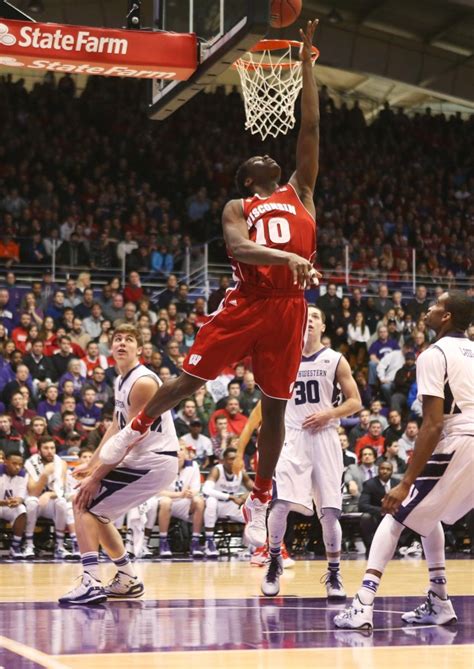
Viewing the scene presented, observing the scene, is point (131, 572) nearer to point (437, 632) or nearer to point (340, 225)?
point (437, 632)

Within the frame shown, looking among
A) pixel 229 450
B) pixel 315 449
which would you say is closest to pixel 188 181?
pixel 229 450

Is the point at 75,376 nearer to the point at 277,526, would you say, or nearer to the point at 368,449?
the point at 368,449

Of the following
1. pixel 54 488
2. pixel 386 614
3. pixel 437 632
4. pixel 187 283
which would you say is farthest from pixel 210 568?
pixel 187 283

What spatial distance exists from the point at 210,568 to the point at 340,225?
13.9 meters

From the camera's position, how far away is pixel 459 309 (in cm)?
650

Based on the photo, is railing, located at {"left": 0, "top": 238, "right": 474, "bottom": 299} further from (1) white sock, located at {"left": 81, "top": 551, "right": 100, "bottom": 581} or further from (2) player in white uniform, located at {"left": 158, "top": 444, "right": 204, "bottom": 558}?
(1) white sock, located at {"left": 81, "top": 551, "right": 100, "bottom": 581}

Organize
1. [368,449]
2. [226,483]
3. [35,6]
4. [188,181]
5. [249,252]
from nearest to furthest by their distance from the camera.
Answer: [249,252]
[226,483]
[368,449]
[35,6]
[188,181]

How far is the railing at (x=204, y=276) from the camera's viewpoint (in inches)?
771

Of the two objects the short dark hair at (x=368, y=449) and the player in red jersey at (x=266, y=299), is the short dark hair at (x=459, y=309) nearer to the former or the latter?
the player in red jersey at (x=266, y=299)

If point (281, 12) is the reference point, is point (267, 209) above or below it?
below

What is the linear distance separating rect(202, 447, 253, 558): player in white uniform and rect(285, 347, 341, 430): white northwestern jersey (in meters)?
4.87

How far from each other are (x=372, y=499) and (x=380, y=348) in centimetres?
512

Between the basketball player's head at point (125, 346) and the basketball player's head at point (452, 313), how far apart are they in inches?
90.8

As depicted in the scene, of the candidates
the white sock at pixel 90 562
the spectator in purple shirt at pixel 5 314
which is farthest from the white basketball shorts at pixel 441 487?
the spectator in purple shirt at pixel 5 314
